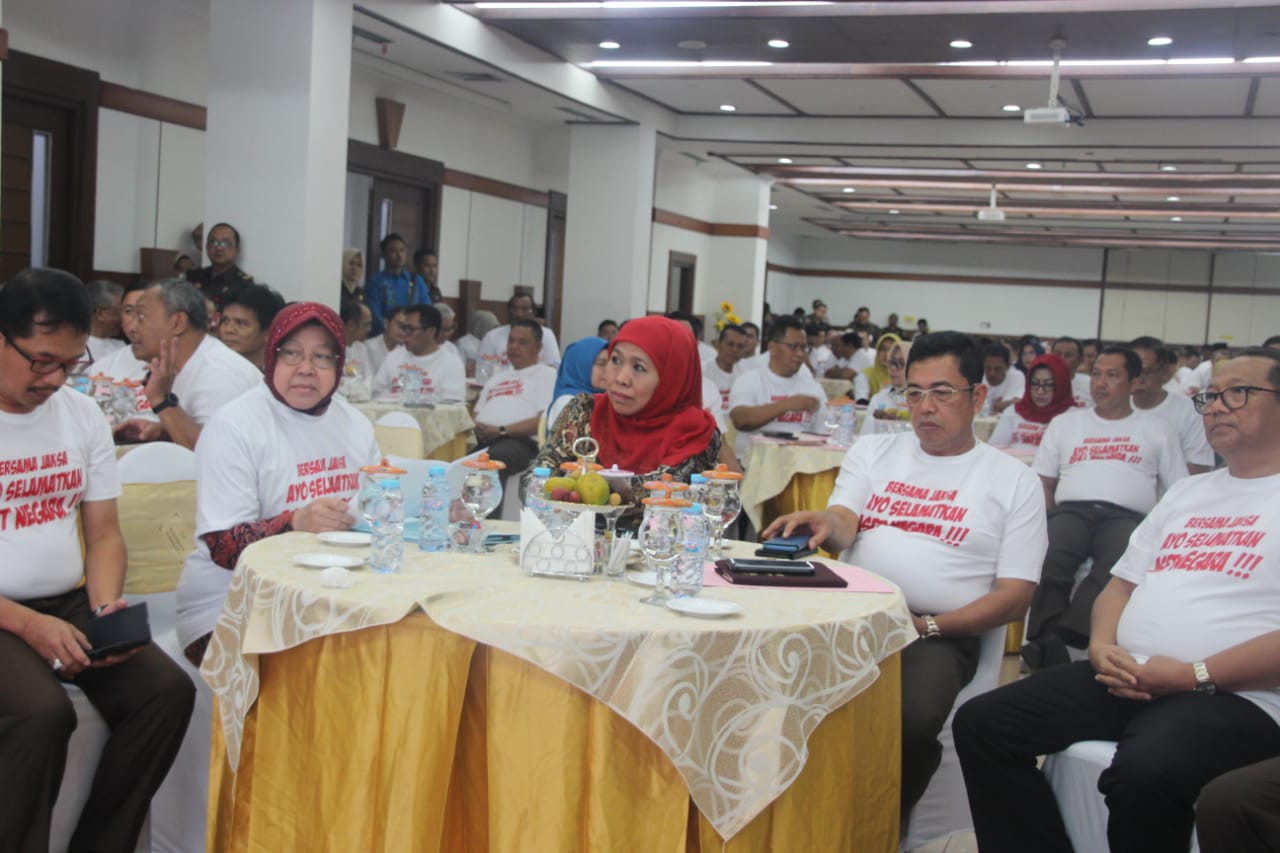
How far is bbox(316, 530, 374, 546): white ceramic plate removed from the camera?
105 inches

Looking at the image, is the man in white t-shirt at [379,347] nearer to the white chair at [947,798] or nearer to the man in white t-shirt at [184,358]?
the man in white t-shirt at [184,358]

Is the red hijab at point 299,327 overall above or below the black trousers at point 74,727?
above

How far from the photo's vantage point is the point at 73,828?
2.61 meters

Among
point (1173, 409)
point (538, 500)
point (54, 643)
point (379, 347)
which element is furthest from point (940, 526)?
point (379, 347)

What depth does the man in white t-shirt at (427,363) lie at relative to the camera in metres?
7.76

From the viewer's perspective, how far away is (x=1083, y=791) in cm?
266

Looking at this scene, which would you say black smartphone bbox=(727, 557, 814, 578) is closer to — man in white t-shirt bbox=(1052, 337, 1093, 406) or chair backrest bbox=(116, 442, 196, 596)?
chair backrest bbox=(116, 442, 196, 596)

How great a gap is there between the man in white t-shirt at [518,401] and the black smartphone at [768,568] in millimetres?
4376

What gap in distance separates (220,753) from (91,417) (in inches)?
34.8

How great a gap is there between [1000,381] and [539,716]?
7832mm

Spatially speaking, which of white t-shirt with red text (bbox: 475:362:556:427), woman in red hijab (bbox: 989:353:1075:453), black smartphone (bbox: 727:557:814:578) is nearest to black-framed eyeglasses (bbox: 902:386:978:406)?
black smartphone (bbox: 727:557:814:578)

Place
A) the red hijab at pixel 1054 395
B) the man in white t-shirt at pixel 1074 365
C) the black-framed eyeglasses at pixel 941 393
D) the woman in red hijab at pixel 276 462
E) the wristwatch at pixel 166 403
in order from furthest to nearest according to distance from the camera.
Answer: the man in white t-shirt at pixel 1074 365, the red hijab at pixel 1054 395, the wristwatch at pixel 166 403, the black-framed eyeglasses at pixel 941 393, the woman in red hijab at pixel 276 462

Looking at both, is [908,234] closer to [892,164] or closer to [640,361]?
[892,164]

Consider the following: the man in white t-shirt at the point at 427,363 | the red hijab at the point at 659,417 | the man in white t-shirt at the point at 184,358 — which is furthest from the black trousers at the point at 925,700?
the man in white t-shirt at the point at 427,363
